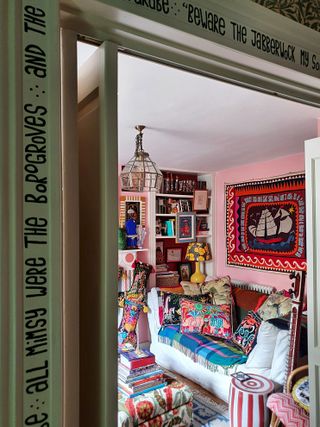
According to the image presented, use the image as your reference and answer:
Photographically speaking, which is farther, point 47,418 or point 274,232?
point 274,232

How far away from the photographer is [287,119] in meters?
2.27

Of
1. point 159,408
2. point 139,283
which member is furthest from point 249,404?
point 139,283

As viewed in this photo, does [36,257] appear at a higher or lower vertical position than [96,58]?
lower

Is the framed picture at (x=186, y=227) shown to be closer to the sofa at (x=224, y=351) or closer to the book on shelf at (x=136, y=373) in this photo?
the sofa at (x=224, y=351)

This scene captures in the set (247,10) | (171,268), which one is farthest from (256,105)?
(171,268)

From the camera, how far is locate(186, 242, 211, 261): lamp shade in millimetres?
4512

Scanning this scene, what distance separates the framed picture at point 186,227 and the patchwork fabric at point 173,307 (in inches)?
37.1

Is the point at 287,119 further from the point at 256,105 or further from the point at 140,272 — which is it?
the point at 140,272

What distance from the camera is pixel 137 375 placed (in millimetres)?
2619

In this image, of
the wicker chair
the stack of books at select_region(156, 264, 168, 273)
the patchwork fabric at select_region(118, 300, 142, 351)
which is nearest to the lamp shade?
the stack of books at select_region(156, 264, 168, 273)

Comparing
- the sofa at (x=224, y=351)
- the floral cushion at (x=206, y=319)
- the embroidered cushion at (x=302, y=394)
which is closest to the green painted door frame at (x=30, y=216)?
the embroidered cushion at (x=302, y=394)

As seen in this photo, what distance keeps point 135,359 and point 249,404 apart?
928mm

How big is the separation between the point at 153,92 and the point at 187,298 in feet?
8.79

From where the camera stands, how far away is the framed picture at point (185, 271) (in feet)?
15.8
